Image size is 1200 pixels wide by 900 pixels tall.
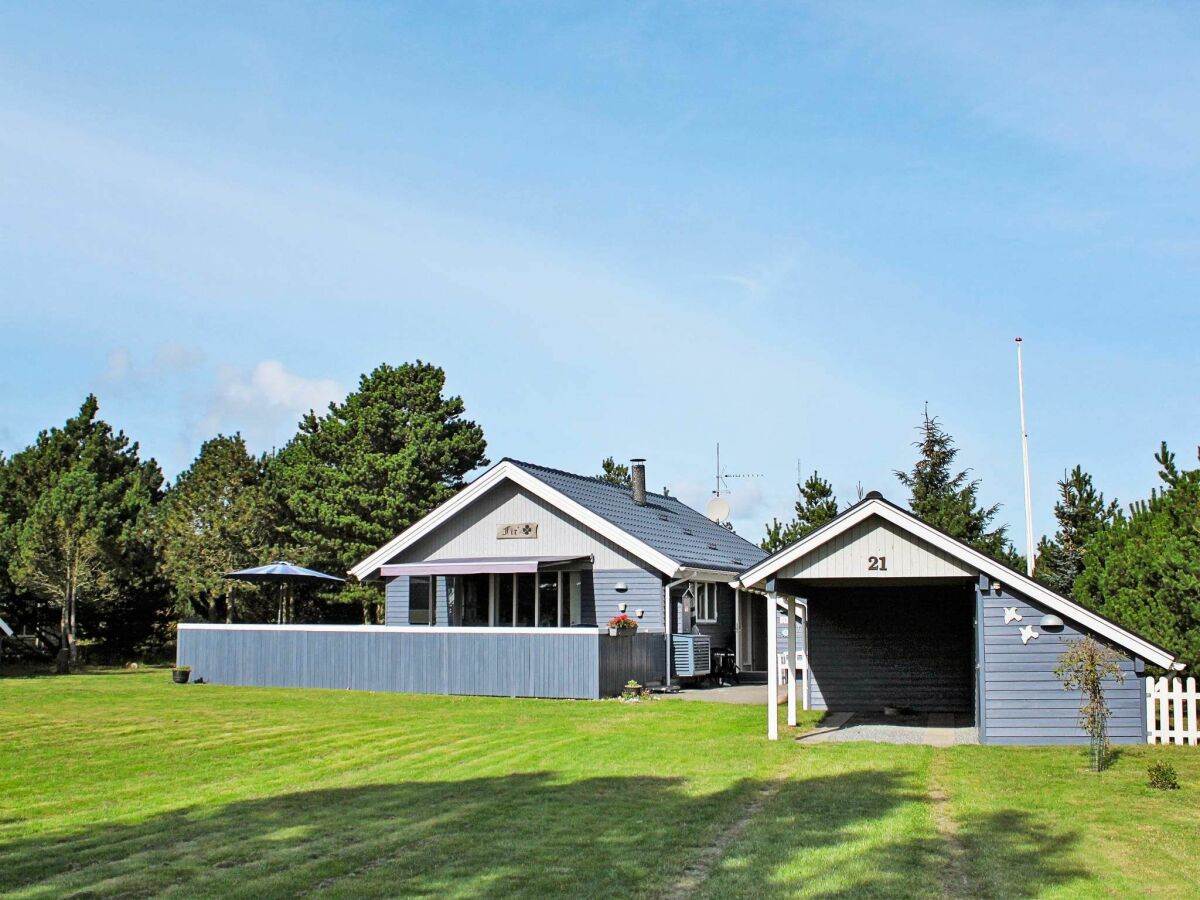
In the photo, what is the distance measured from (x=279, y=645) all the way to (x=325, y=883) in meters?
19.4

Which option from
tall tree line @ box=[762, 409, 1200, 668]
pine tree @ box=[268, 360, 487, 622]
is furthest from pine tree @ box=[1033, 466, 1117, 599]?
pine tree @ box=[268, 360, 487, 622]

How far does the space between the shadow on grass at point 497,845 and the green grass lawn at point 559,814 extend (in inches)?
1.1

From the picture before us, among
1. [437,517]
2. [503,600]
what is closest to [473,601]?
[503,600]

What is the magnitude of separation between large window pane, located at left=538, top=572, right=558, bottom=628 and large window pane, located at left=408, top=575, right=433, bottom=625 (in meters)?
3.30

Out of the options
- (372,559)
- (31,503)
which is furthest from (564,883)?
(31,503)

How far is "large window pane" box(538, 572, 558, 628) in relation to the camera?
2819 cm

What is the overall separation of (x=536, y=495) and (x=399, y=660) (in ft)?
17.5

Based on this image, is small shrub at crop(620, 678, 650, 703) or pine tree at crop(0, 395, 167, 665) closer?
small shrub at crop(620, 678, 650, 703)

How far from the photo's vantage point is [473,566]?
27.5m

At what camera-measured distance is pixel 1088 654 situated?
14133mm

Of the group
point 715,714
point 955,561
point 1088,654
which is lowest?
point 715,714

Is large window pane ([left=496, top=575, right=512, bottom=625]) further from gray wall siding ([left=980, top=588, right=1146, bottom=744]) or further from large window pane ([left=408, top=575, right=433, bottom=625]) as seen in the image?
gray wall siding ([left=980, top=588, right=1146, bottom=744])

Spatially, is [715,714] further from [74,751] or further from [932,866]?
[932,866]

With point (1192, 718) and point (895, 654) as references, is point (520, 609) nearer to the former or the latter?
point (895, 654)
